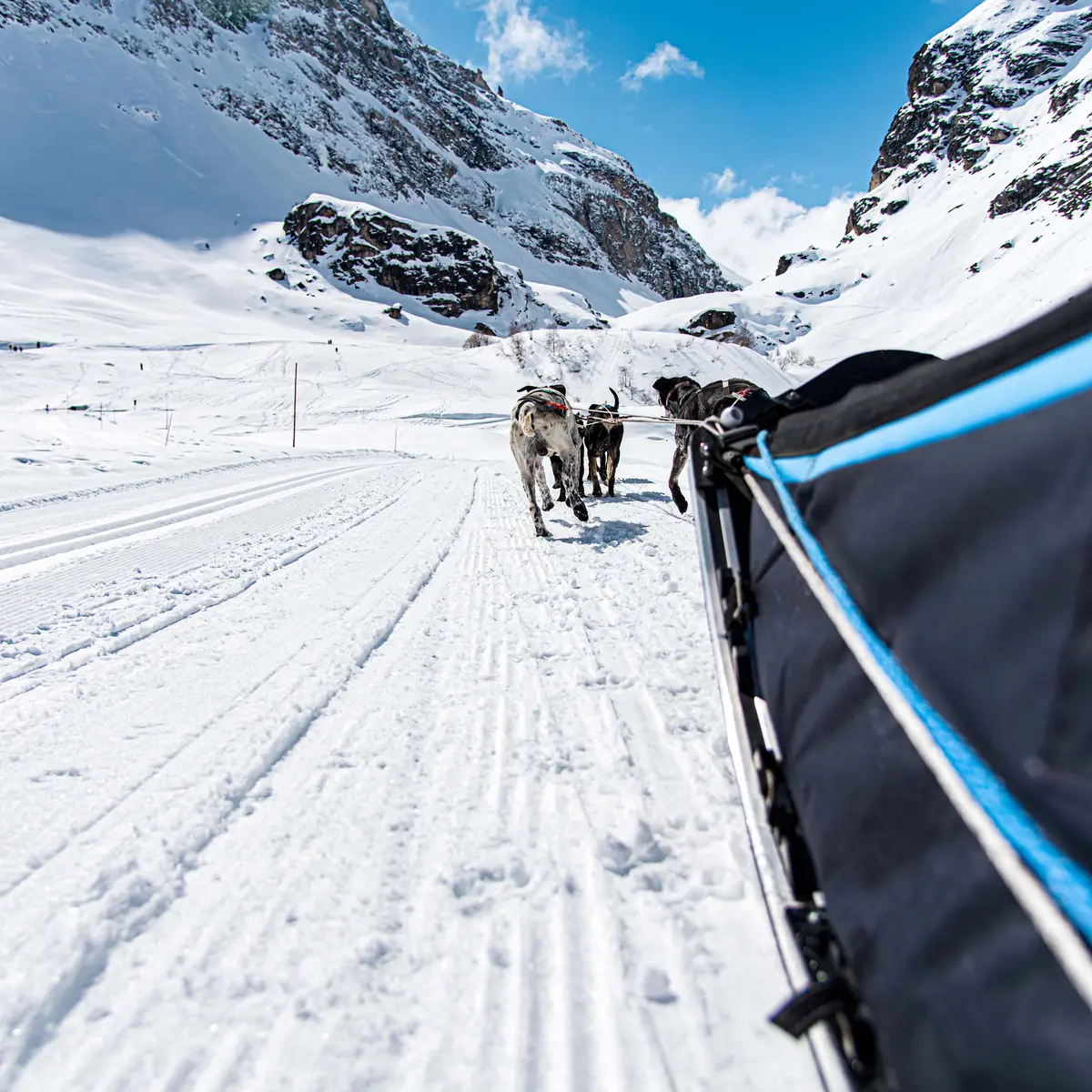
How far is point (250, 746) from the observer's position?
1.93m

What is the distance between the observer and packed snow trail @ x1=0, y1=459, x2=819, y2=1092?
1.05m

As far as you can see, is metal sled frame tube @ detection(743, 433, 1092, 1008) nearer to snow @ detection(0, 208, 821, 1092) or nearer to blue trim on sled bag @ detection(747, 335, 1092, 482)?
blue trim on sled bag @ detection(747, 335, 1092, 482)

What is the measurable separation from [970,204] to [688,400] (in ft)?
421

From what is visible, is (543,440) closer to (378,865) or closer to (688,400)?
(688,400)

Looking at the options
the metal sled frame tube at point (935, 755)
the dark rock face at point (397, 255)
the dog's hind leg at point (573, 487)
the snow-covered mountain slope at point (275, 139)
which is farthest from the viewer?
the snow-covered mountain slope at point (275, 139)

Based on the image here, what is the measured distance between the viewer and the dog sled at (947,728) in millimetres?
597

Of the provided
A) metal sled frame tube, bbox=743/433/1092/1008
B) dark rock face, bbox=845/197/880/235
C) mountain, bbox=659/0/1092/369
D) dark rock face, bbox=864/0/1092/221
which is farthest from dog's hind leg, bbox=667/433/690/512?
dark rock face, bbox=864/0/1092/221

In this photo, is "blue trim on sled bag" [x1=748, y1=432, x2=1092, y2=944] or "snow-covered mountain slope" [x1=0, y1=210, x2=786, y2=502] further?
"snow-covered mountain slope" [x1=0, y1=210, x2=786, y2=502]

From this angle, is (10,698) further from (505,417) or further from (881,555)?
(505,417)

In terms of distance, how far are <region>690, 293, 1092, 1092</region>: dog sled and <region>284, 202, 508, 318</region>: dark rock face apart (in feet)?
303

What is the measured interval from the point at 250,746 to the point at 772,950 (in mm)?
1561

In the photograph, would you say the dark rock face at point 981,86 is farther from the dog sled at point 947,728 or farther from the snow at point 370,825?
the dog sled at point 947,728

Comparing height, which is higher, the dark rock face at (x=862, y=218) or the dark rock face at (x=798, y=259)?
the dark rock face at (x=862, y=218)

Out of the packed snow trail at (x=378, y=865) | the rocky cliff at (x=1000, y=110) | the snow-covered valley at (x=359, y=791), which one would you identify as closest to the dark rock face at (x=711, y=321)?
the rocky cliff at (x=1000, y=110)
